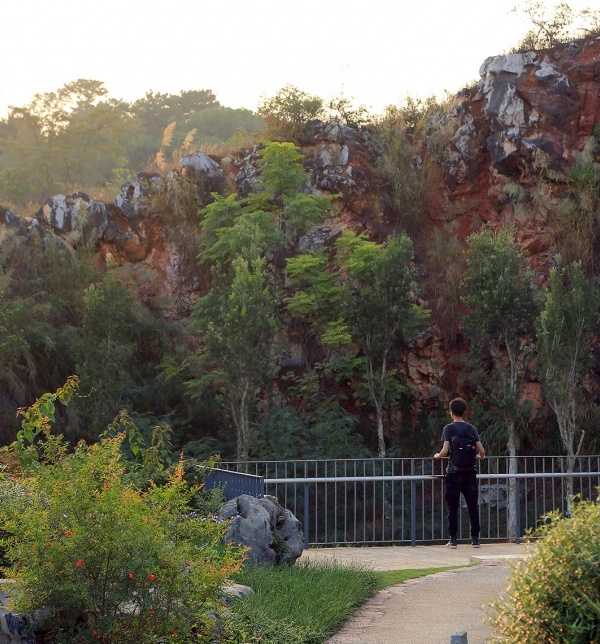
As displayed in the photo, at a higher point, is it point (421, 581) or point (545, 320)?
point (545, 320)

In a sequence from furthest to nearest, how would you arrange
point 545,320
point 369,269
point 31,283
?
1. point 31,283
2. point 369,269
3. point 545,320

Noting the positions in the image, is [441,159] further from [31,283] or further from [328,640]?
[328,640]

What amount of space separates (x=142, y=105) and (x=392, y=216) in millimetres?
39103

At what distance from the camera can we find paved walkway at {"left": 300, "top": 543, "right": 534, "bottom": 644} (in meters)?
7.66

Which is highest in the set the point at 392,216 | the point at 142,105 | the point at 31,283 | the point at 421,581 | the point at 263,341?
the point at 142,105

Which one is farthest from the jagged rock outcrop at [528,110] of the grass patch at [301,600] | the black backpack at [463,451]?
the grass patch at [301,600]

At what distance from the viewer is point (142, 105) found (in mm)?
64250

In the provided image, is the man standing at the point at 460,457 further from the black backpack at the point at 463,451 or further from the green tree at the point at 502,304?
the green tree at the point at 502,304

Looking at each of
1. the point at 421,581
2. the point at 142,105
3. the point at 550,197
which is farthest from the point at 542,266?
the point at 142,105

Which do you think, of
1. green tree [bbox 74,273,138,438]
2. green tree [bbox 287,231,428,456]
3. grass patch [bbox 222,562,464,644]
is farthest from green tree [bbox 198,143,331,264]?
grass patch [bbox 222,562,464,644]

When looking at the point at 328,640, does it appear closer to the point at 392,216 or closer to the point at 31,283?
the point at 31,283

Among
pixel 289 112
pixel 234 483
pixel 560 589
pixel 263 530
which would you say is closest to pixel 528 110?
pixel 289 112

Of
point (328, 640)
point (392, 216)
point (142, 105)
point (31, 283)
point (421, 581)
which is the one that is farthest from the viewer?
point (142, 105)

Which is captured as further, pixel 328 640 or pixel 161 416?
pixel 161 416
